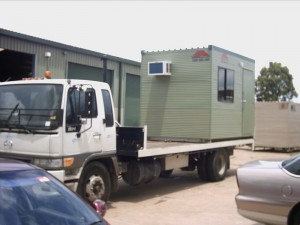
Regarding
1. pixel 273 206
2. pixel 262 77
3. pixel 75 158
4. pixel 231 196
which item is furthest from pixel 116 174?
pixel 262 77

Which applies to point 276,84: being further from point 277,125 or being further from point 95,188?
point 95,188

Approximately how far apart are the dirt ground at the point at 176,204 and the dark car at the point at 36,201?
3858 millimetres

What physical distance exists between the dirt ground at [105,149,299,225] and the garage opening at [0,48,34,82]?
885 cm

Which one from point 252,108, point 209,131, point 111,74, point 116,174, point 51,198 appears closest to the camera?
point 51,198

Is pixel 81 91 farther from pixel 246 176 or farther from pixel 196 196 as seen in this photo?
pixel 196 196


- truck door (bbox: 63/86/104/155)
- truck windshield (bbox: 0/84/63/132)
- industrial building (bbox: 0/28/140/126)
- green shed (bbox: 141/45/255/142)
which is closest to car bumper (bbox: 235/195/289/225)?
truck door (bbox: 63/86/104/155)

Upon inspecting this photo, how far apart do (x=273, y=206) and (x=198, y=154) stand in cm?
609

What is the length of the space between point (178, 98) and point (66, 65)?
27.2ft

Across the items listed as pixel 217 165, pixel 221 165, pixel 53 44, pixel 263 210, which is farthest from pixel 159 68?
pixel 53 44

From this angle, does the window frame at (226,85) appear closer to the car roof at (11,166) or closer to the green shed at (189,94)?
the green shed at (189,94)

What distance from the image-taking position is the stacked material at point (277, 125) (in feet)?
73.1

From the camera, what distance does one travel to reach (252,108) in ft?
45.8

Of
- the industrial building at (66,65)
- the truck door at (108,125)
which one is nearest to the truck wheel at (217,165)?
the truck door at (108,125)

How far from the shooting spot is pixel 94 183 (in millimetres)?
7801
